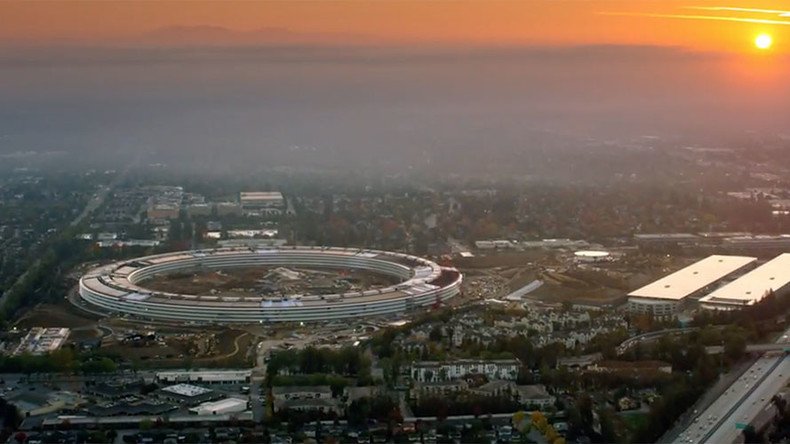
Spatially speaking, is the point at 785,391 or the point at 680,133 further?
the point at 680,133

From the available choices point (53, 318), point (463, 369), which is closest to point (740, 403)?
point (463, 369)

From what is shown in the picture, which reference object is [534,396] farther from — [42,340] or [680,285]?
[42,340]

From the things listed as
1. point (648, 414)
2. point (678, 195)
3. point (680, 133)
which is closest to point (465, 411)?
point (648, 414)

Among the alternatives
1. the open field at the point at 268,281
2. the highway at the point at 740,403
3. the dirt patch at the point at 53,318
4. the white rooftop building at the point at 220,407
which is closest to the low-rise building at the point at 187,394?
the white rooftop building at the point at 220,407

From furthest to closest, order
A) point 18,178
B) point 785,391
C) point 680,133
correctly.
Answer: point 680,133 → point 18,178 → point 785,391

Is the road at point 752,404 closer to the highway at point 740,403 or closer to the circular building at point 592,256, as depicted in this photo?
the highway at point 740,403

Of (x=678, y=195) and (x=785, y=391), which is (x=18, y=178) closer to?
(x=678, y=195)
